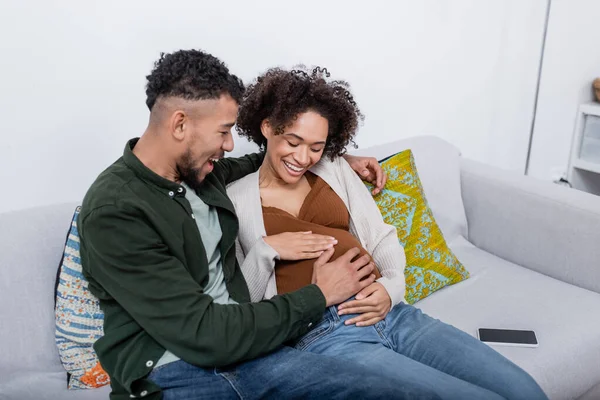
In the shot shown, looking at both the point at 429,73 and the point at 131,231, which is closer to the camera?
the point at 131,231

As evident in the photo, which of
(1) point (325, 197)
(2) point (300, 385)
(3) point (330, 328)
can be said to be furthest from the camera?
(1) point (325, 197)

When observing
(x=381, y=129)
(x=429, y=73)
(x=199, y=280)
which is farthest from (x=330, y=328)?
(x=429, y=73)

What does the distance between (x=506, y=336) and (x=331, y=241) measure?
573 mm

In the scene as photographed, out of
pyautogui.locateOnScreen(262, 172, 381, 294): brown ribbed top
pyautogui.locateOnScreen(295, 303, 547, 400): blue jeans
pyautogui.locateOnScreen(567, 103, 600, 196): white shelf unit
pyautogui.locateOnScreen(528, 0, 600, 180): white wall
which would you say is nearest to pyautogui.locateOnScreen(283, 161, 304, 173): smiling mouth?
pyautogui.locateOnScreen(262, 172, 381, 294): brown ribbed top

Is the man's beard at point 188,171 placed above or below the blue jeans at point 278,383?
above

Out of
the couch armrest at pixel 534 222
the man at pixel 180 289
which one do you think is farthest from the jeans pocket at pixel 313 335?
the couch armrest at pixel 534 222

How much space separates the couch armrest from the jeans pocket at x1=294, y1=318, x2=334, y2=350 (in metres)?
0.98

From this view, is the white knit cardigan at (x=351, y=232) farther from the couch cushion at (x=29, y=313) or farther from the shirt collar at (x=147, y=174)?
the couch cushion at (x=29, y=313)

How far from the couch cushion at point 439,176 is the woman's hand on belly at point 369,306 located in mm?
710

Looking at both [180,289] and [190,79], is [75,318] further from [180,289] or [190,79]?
[190,79]

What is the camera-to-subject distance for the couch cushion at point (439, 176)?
2307mm

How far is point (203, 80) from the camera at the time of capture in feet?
4.56

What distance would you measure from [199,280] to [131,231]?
249mm

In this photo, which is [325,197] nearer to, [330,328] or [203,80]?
[330,328]
